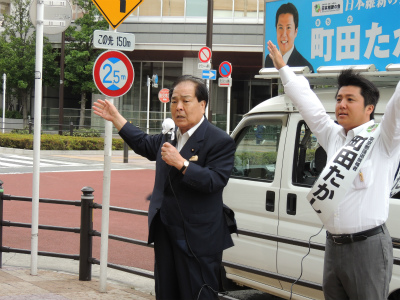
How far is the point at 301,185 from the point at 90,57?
129 ft

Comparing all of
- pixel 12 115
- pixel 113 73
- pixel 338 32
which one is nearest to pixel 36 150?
pixel 113 73

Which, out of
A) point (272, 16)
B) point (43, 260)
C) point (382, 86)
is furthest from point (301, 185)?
point (43, 260)

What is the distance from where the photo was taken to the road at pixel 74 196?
8992 mm

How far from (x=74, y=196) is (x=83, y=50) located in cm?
2932

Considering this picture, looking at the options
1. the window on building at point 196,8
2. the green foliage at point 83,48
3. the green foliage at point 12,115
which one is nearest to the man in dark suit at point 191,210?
the green foliage at point 83,48

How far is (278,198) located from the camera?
209 inches

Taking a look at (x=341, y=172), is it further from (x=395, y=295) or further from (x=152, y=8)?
(x=152, y=8)

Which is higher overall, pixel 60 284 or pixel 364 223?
pixel 364 223

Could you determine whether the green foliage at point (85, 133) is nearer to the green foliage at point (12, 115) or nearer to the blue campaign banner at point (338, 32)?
the green foliage at point (12, 115)

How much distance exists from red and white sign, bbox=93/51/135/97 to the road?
8.34 ft

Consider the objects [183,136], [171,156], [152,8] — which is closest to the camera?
[171,156]

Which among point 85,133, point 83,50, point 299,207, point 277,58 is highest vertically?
point 83,50

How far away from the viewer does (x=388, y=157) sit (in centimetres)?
322

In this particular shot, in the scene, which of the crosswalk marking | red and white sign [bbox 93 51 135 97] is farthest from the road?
red and white sign [bbox 93 51 135 97]
